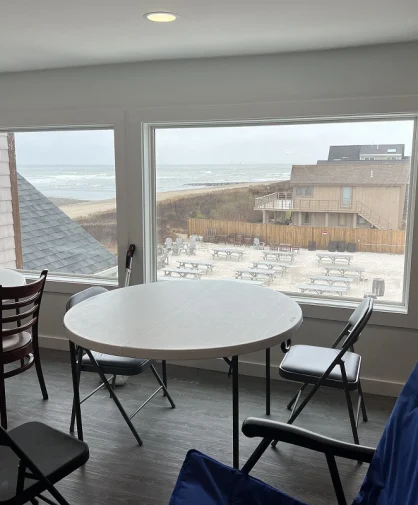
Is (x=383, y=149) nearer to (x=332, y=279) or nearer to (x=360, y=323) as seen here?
(x=332, y=279)

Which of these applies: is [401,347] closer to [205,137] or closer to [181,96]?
[205,137]

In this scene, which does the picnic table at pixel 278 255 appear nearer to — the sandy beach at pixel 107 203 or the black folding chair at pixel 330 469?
the sandy beach at pixel 107 203

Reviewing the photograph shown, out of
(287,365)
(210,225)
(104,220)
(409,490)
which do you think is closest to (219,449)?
(287,365)

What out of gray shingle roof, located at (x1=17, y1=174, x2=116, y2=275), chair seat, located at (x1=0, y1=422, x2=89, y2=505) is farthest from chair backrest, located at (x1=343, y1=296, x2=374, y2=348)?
gray shingle roof, located at (x1=17, y1=174, x2=116, y2=275)

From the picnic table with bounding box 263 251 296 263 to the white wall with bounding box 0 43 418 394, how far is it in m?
0.43

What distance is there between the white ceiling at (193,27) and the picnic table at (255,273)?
160 centimetres

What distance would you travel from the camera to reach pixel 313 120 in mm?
3363

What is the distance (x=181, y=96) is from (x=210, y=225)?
1018 millimetres

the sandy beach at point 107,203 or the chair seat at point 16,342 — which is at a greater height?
the sandy beach at point 107,203

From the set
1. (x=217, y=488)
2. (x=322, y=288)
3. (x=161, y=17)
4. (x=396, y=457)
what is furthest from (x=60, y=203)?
(x=396, y=457)

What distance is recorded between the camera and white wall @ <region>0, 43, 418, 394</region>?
3084 millimetres

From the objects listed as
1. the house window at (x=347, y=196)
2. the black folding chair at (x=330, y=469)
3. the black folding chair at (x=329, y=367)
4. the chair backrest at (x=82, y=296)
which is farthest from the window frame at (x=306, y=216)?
the black folding chair at (x=330, y=469)

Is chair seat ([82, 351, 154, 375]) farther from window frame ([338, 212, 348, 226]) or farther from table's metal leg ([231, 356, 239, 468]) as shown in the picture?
window frame ([338, 212, 348, 226])

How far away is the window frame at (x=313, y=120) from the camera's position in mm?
3156
